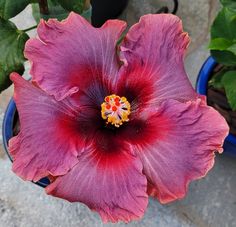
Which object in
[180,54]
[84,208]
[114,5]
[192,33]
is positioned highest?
[180,54]

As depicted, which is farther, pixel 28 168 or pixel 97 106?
pixel 97 106

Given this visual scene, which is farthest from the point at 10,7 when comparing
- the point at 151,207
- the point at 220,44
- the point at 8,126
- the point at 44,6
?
the point at 151,207

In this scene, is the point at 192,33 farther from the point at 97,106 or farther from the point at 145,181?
the point at 145,181

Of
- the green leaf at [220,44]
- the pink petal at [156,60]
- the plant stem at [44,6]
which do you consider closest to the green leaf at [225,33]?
the green leaf at [220,44]

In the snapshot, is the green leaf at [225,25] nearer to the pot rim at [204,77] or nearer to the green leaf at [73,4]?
the pot rim at [204,77]

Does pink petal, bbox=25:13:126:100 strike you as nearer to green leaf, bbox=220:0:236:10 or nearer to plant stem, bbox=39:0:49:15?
plant stem, bbox=39:0:49:15

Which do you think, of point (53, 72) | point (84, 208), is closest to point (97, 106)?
point (53, 72)

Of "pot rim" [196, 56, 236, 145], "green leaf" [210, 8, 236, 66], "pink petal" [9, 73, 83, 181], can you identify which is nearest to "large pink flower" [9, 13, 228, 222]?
"pink petal" [9, 73, 83, 181]
